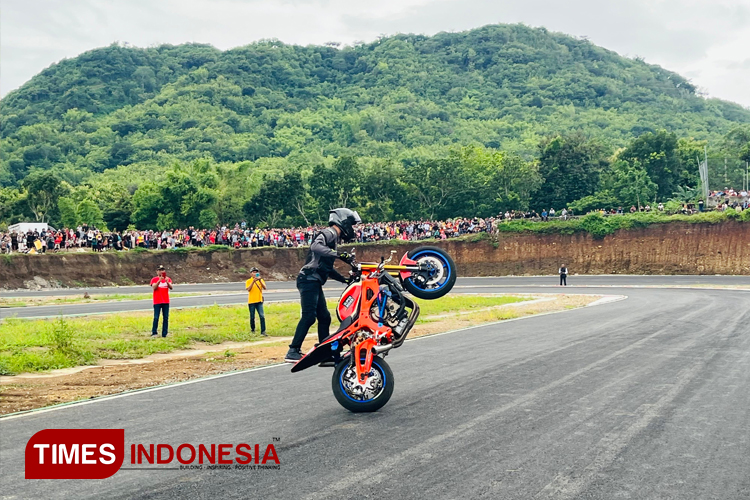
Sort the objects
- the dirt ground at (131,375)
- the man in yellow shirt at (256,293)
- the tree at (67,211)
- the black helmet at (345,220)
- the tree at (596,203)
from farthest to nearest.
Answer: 1. the tree at (67,211)
2. the tree at (596,203)
3. the man in yellow shirt at (256,293)
4. the dirt ground at (131,375)
5. the black helmet at (345,220)

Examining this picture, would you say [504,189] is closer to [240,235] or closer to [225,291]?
[240,235]

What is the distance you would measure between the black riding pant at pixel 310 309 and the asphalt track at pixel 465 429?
0.91 m

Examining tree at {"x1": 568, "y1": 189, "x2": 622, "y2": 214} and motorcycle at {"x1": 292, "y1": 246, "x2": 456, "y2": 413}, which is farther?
tree at {"x1": 568, "y1": 189, "x2": 622, "y2": 214}

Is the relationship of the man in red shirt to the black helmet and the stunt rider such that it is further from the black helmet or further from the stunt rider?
the black helmet

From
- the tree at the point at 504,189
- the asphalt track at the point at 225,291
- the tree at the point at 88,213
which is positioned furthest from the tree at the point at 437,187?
the tree at the point at 88,213

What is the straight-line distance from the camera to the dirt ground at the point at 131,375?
35.2 ft

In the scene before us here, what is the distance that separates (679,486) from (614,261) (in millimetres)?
65043

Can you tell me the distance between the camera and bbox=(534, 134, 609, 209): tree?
8550 cm

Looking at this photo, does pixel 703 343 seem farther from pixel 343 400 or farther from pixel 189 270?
pixel 189 270

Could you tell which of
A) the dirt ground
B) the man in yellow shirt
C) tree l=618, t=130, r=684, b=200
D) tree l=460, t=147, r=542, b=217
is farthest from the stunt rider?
tree l=618, t=130, r=684, b=200

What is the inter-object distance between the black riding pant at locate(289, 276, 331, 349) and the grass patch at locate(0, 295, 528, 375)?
272 inches

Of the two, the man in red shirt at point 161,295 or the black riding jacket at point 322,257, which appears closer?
the black riding jacket at point 322,257

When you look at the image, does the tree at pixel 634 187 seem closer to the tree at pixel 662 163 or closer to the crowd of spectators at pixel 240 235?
the crowd of spectators at pixel 240 235

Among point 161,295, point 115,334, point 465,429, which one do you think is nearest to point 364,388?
point 465,429
